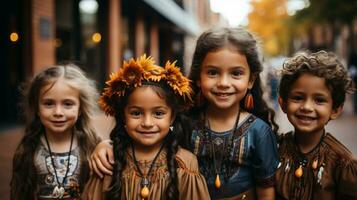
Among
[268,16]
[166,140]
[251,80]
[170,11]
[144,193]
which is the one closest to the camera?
[144,193]

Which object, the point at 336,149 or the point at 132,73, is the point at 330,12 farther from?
the point at 132,73

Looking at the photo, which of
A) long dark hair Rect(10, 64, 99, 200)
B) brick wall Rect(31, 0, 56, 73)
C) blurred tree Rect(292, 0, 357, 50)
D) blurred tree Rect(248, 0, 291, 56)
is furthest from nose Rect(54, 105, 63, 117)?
blurred tree Rect(248, 0, 291, 56)

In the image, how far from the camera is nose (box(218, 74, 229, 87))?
8.55 ft

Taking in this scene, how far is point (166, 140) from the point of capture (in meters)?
2.70

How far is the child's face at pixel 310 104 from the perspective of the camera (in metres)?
2.62

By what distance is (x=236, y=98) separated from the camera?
106 inches

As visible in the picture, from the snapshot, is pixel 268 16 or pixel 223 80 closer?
pixel 223 80

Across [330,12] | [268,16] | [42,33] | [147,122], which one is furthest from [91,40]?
[268,16]

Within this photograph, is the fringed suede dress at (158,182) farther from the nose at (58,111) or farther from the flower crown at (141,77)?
the nose at (58,111)

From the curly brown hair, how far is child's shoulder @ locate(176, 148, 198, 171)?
68 cm

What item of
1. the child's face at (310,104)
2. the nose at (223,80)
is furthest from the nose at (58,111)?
the child's face at (310,104)

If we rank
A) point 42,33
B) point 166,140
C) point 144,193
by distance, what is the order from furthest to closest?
point 42,33 → point 166,140 → point 144,193

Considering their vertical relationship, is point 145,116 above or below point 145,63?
below

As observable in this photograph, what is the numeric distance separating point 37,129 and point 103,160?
718 mm
